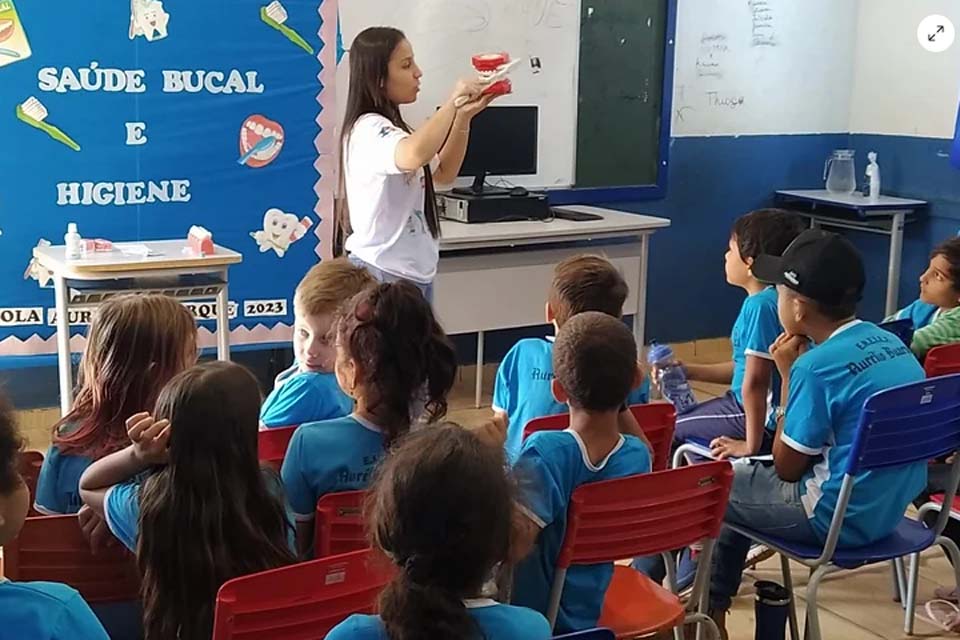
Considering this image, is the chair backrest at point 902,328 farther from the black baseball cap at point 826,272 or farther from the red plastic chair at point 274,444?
the red plastic chair at point 274,444

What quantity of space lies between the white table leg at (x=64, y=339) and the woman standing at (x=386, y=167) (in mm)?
1081

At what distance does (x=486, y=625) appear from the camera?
1.36 meters

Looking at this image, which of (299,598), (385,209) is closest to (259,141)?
(385,209)

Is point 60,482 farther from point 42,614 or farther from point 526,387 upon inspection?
point 526,387

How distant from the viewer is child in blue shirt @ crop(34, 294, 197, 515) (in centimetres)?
199

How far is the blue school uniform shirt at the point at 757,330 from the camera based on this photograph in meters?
2.92

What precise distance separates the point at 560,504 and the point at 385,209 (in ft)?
5.37

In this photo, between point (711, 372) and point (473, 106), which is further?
point (473, 106)

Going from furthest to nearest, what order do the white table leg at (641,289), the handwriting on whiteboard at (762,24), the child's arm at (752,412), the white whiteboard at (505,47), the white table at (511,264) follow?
the handwriting on whiteboard at (762,24)
the white table leg at (641,289)
the white whiteboard at (505,47)
the white table at (511,264)
the child's arm at (752,412)

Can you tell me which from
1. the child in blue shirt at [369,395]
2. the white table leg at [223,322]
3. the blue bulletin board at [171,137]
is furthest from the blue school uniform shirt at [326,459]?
the blue bulletin board at [171,137]

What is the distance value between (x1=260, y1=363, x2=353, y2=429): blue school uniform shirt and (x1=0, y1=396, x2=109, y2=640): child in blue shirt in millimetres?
1060

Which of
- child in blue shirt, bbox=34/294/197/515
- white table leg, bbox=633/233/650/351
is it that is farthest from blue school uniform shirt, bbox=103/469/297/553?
white table leg, bbox=633/233/650/351

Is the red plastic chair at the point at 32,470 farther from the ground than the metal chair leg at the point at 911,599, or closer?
farther from the ground

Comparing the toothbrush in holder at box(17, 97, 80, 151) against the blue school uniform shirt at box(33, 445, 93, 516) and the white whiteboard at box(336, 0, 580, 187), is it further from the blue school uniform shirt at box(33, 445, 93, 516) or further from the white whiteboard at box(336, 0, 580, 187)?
the blue school uniform shirt at box(33, 445, 93, 516)
